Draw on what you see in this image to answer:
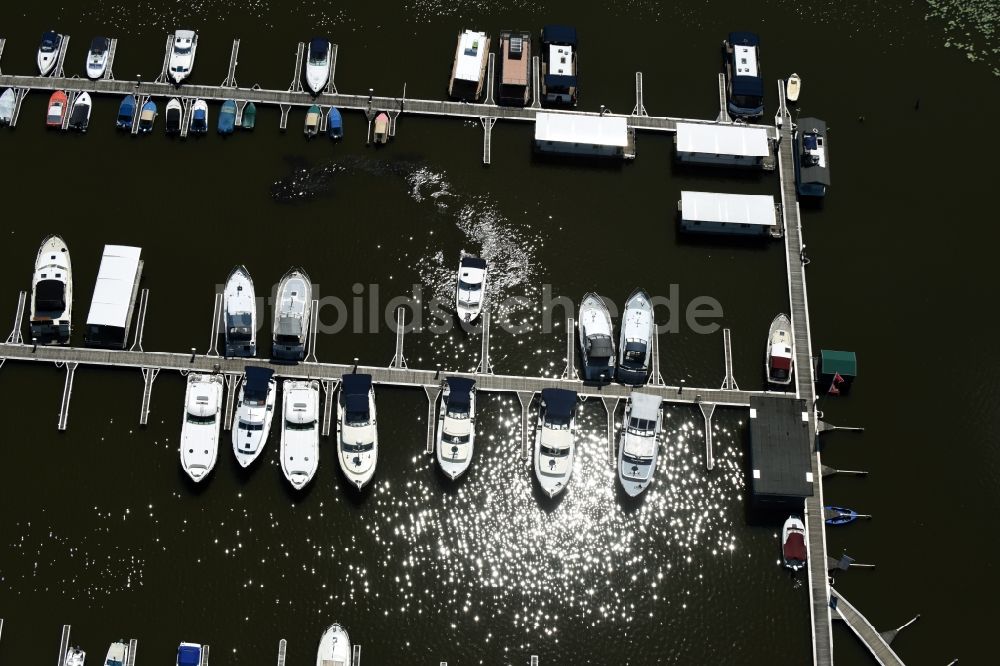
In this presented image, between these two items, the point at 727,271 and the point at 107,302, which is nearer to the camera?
the point at 107,302

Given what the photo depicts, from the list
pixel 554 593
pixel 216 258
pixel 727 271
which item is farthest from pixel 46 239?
pixel 727 271

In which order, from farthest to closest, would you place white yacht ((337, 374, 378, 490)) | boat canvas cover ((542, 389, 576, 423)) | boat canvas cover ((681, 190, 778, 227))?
boat canvas cover ((681, 190, 778, 227))
boat canvas cover ((542, 389, 576, 423))
white yacht ((337, 374, 378, 490))

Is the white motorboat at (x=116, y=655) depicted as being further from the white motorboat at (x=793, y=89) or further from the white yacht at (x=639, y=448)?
the white motorboat at (x=793, y=89)

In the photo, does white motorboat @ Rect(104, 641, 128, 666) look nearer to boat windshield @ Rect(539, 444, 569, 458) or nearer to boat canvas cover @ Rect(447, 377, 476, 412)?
boat canvas cover @ Rect(447, 377, 476, 412)

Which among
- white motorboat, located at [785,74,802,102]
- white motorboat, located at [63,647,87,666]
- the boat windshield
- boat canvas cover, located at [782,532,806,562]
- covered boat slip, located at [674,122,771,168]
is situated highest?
white motorboat, located at [785,74,802,102]

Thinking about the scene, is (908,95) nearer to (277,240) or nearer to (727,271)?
(727,271)

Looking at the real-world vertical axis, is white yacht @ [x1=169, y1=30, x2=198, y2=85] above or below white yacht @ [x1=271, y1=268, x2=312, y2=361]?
above

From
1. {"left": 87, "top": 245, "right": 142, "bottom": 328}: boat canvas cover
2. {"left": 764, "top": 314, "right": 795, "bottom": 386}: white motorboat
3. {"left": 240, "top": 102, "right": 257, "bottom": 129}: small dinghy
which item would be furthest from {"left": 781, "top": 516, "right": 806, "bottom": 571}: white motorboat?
{"left": 240, "top": 102, "right": 257, "bottom": 129}: small dinghy
